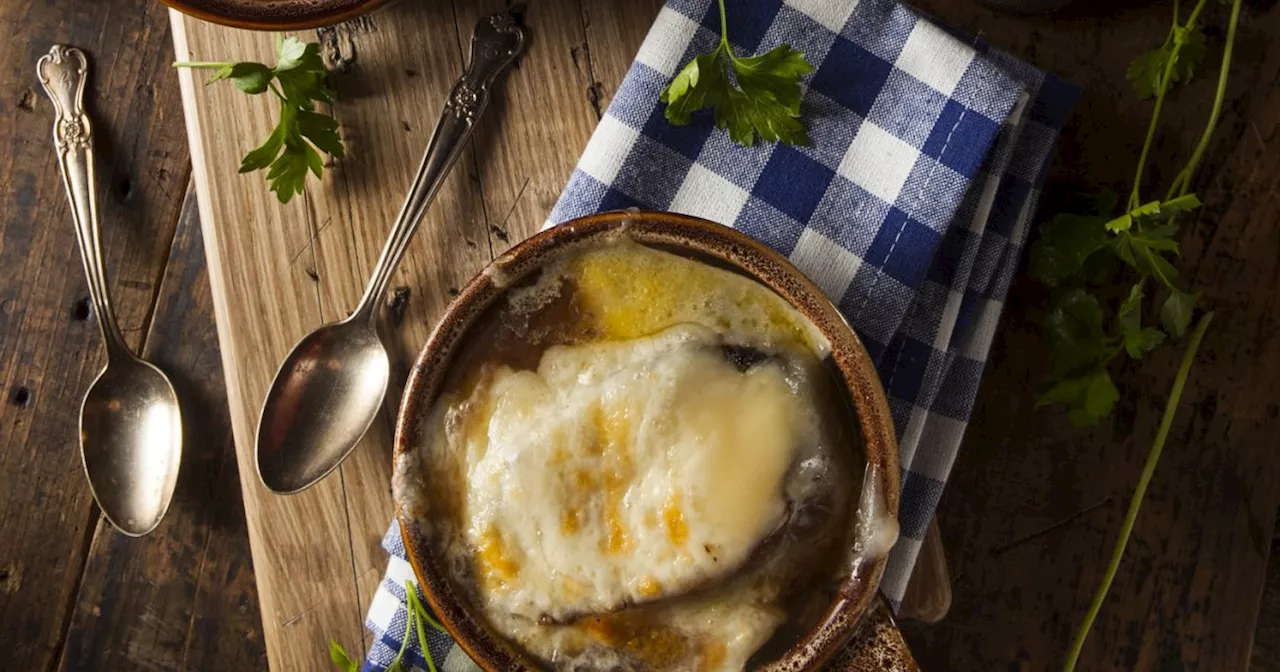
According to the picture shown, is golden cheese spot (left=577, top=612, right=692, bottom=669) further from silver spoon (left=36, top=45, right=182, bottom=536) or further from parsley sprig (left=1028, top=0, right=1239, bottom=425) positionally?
silver spoon (left=36, top=45, right=182, bottom=536)

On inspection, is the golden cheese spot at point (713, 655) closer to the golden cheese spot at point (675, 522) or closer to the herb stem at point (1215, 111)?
the golden cheese spot at point (675, 522)

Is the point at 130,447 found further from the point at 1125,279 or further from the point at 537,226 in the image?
the point at 1125,279

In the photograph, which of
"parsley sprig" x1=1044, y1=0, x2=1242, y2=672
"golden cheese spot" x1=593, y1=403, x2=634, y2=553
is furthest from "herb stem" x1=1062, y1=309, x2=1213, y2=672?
"golden cheese spot" x1=593, y1=403, x2=634, y2=553

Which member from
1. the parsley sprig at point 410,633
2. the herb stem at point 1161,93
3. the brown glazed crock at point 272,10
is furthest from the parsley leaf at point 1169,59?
the parsley sprig at point 410,633

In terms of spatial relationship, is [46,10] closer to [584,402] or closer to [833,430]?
[584,402]

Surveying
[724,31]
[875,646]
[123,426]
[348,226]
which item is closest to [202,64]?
[348,226]

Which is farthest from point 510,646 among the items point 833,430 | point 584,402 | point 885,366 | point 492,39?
point 492,39
